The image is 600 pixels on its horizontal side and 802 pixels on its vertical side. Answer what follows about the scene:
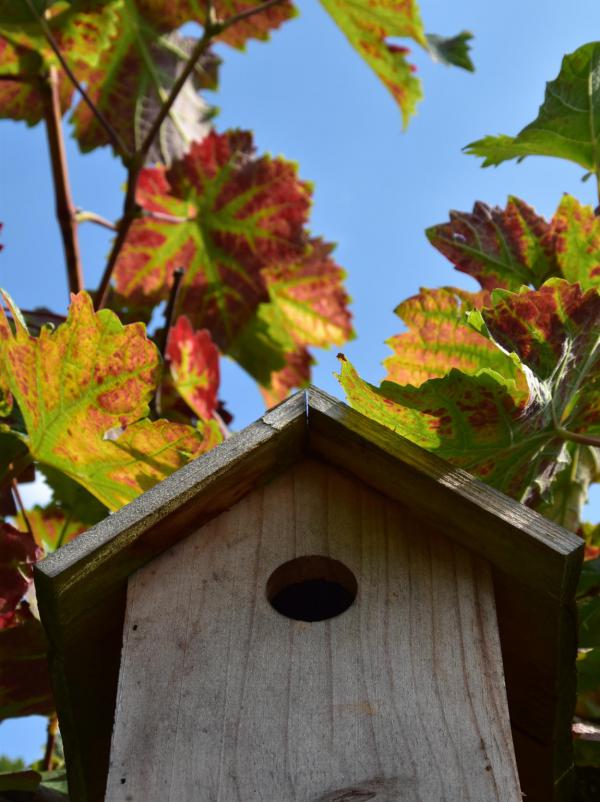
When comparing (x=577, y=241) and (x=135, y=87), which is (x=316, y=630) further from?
(x=135, y=87)

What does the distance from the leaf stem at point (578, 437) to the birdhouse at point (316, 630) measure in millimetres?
186

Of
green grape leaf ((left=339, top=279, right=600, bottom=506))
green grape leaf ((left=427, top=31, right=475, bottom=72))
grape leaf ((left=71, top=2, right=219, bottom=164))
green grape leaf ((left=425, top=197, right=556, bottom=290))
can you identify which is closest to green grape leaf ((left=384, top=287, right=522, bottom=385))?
green grape leaf ((left=339, top=279, right=600, bottom=506))

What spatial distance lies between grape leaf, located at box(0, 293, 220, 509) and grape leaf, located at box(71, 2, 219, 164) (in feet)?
4.13

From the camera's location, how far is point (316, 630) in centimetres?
131

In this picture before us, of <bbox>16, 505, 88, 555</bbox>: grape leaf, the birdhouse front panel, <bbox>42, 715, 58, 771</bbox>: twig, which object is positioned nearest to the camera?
the birdhouse front panel

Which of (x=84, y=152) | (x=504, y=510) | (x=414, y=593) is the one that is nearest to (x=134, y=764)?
(x=414, y=593)

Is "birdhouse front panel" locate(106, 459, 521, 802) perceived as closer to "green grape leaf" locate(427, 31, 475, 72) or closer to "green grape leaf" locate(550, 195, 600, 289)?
"green grape leaf" locate(550, 195, 600, 289)

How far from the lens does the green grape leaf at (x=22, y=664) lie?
1.62 metres

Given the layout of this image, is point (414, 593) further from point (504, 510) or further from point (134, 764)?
point (134, 764)

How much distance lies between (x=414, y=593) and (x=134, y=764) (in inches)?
15.1

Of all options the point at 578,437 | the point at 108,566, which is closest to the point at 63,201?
the point at 108,566

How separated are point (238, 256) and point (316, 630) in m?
1.54

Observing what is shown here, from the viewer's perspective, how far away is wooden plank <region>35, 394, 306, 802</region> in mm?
1271

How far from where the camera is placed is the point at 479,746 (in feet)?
3.87
